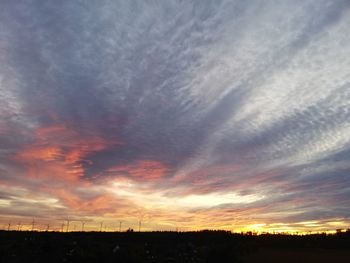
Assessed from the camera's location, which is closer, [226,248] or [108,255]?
[226,248]

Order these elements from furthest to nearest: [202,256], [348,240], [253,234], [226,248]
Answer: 1. [253,234]
2. [348,240]
3. [202,256]
4. [226,248]

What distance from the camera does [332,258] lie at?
34.9 meters

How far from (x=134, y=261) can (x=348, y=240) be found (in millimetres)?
30705

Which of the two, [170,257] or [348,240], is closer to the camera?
[170,257]

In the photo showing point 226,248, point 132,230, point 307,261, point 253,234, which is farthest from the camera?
point 132,230

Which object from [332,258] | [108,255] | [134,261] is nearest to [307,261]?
[332,258]

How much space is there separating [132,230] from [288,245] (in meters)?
41.5

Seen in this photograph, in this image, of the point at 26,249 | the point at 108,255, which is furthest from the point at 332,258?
the point at 26,249

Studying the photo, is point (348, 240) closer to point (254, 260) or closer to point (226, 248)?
point (254, 260)

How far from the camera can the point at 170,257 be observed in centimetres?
3797

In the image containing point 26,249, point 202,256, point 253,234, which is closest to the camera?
point 202,256

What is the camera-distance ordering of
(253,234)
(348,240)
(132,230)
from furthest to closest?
(132,230), (253,234), (348,240)

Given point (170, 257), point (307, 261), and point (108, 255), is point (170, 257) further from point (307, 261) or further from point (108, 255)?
point (307, 261)

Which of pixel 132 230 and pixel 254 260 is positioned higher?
pixel 132 230
